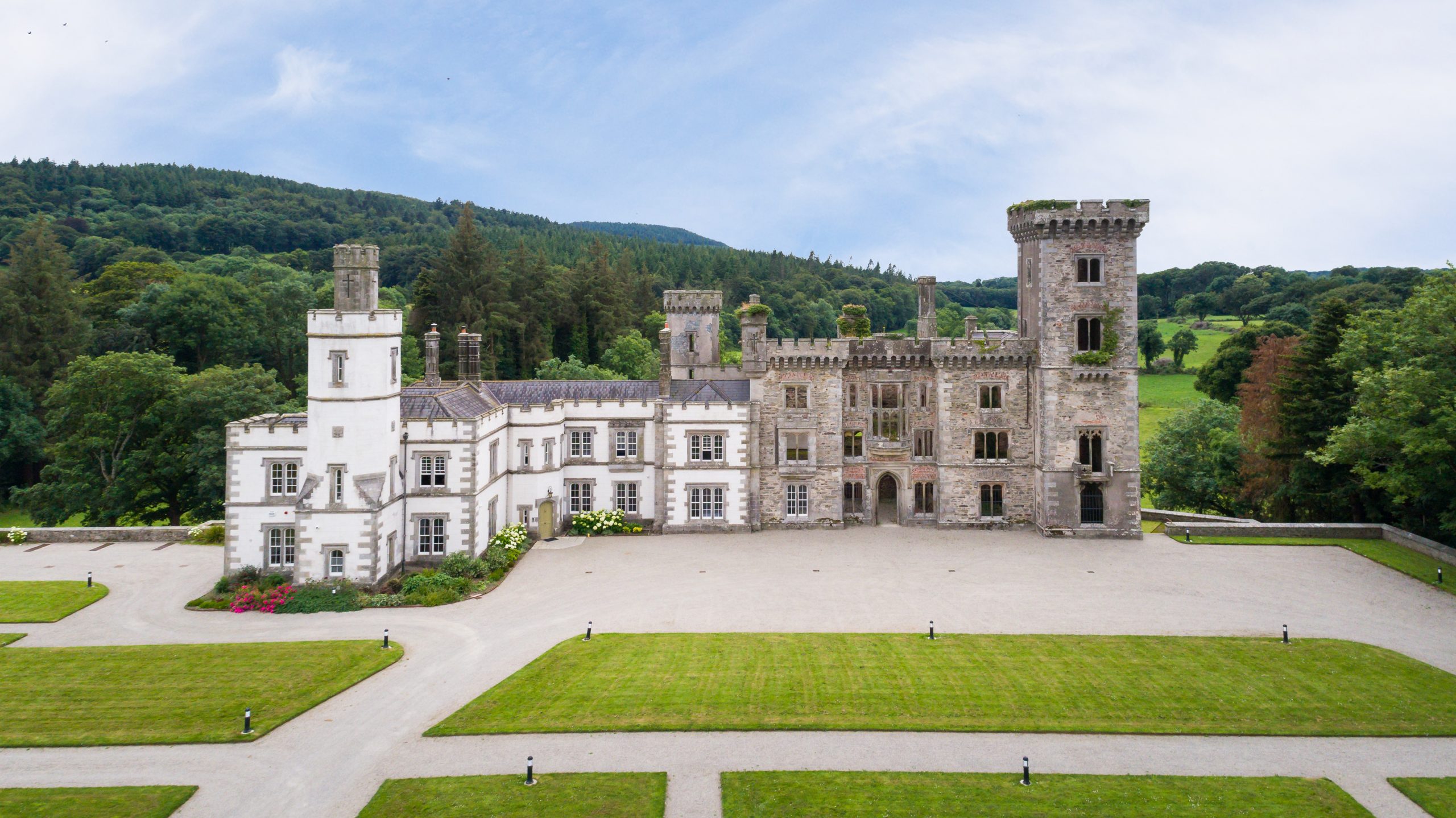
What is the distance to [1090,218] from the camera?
133 feet

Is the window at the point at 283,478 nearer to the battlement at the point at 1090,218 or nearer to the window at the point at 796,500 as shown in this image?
the window at the point at 796,500

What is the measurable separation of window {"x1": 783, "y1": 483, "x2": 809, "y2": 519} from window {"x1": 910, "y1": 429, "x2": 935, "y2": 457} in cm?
555

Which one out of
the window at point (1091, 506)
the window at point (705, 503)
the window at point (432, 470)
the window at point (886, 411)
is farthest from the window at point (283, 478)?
the window at point (1091, 506)

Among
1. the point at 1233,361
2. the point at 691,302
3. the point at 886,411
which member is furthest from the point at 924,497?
the point at 1233,361

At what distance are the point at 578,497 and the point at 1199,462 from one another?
3363 cm

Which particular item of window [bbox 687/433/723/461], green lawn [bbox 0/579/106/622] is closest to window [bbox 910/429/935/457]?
window [bbox 687/433/723/461]

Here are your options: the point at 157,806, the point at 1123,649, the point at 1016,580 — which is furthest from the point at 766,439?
the point at 157,806

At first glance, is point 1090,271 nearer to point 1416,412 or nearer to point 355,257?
point 1416,412

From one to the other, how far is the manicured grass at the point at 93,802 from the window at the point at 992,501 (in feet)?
111

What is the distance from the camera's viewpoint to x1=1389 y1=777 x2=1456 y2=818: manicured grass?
680 inches

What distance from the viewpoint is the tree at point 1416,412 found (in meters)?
32.6

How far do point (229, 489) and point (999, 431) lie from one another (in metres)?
32.1

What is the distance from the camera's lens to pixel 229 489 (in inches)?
1268

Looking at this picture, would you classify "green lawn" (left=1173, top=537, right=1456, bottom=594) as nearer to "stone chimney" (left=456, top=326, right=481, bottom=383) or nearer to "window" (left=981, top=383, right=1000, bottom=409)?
"window" (left=981, top=383, right=1000, bottom=409)
